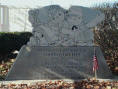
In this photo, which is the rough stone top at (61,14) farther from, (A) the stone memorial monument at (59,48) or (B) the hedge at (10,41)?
(B) the hedge at (10,41)

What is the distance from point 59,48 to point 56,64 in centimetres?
54

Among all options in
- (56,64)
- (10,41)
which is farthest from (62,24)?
(10,41)

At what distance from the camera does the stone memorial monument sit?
7652 millimetres

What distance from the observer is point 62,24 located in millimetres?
8422

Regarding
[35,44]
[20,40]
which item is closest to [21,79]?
[35,44]

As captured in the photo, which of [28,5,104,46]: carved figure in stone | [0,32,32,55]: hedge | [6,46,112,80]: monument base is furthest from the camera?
[0,32,32,55]: hedge

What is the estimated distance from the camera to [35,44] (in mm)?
8297

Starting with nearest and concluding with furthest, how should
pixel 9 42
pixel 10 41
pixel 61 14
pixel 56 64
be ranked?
pixel 56 64 < pixel 61 14 < pixel 9 42 < pixel 10 41

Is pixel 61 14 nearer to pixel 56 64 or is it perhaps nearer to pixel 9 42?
pixel 56 64

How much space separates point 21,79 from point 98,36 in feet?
14.5

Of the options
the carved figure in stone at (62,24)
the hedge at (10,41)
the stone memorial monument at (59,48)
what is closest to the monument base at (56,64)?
the stone memorial monument at (59,48)

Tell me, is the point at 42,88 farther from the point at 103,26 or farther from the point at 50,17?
the point at 103,26

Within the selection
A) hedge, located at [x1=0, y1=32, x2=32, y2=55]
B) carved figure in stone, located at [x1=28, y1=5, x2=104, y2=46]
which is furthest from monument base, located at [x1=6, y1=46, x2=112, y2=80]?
hedge, located at [x1=0, y1=32, x2=32, y2=55]

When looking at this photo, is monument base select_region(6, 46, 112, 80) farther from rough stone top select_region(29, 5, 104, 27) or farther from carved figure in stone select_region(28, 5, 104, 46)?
rough stone top select_region(29, 5, 104, 27)
